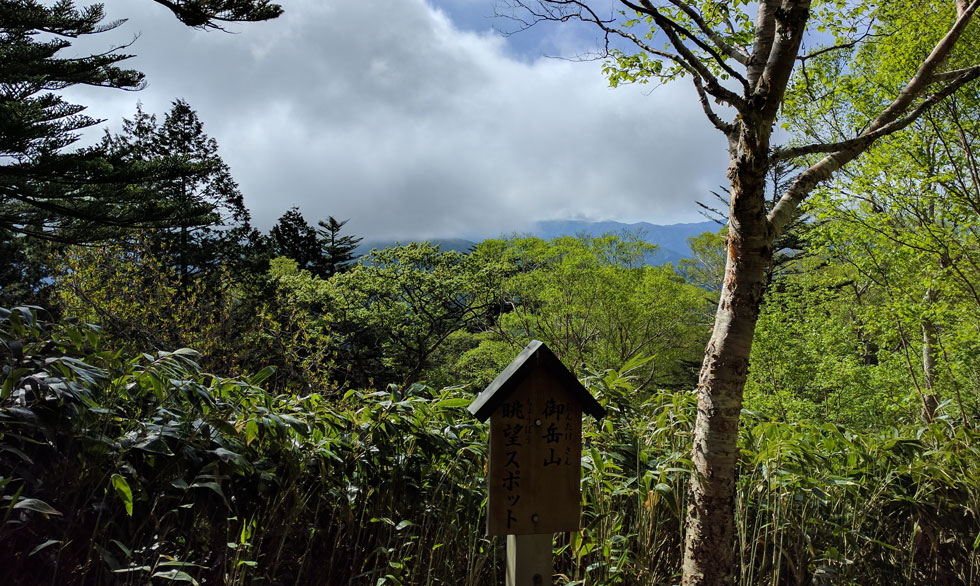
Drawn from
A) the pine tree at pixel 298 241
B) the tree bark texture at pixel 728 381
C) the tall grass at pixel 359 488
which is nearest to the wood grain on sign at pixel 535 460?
the tall grass at pixel 359 488

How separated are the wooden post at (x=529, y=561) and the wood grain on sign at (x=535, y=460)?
28 mm

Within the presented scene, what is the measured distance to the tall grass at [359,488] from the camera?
1.42m

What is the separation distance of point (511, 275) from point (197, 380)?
13.4 meters

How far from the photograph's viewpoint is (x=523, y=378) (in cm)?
152

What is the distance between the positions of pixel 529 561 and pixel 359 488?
1.85ft

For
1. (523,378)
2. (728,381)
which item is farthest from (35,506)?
(728,381)

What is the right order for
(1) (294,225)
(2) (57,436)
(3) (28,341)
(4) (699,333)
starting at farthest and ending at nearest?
(1) (294,225), (4) (699,333), (3) (28,341), (2) (57,436)

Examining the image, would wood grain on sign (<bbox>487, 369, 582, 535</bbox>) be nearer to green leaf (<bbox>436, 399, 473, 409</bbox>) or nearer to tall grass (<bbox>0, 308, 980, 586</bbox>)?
tall grass (<bbox>0, 308, 980, 586</bbox>)

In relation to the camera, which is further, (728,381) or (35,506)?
(728,381)

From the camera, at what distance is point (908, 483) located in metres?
2.03

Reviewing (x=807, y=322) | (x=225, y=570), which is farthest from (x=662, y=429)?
(x=807, y=322)

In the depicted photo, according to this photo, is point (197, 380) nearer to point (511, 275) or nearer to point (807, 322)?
point (807, 322)

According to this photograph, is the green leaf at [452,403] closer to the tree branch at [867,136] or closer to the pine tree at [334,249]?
the tree branch at [867,136]

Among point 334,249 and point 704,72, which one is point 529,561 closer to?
point 704,72
